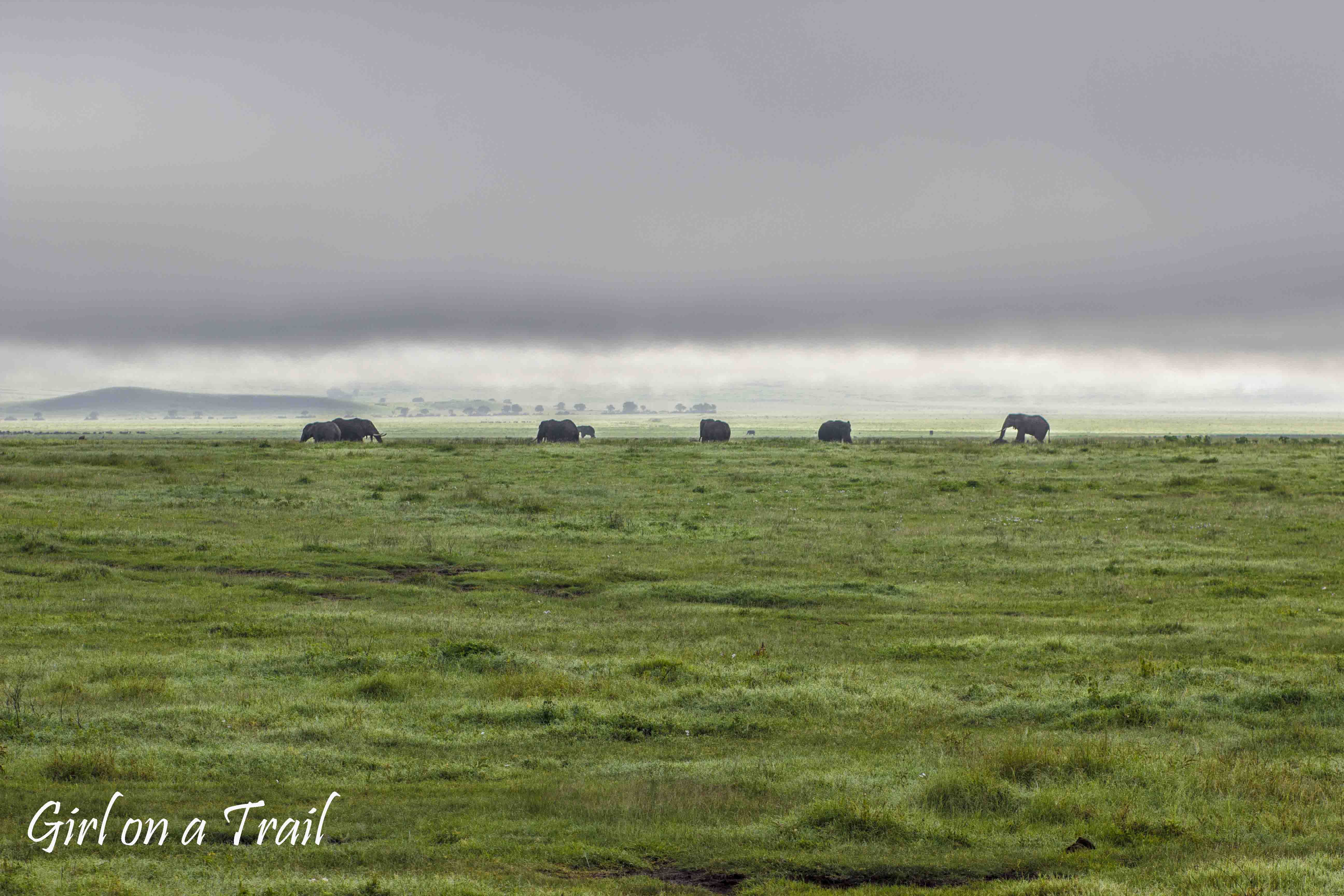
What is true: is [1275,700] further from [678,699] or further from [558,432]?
[558,432]

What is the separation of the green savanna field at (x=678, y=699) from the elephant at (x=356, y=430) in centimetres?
4934

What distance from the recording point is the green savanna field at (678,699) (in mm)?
9945

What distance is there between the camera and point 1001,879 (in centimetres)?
962

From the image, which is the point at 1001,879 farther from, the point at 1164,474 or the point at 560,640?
the point at 1164,474


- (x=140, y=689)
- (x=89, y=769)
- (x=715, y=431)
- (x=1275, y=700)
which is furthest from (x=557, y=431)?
(x=89, y=769)

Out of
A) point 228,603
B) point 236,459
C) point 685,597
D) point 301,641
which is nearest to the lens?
point 301,641

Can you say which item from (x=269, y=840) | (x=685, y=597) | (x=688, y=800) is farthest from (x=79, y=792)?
(x=685, y=597)

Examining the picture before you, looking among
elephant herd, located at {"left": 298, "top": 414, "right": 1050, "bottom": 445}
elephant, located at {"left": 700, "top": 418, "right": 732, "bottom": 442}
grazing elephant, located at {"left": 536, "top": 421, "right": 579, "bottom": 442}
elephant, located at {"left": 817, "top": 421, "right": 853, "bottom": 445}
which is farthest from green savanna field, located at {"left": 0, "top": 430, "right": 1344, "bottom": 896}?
elephant, located at {"left": 817, "top": 421, "right": 853, "bottom": 445}

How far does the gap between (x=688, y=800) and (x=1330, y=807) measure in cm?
629

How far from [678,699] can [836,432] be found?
8369 cm

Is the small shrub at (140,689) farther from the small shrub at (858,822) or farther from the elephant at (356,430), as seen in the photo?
the elephant at (356,430)

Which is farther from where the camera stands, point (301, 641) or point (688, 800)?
point (301, 641)

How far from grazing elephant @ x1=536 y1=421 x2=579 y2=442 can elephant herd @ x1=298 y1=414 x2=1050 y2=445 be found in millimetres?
28

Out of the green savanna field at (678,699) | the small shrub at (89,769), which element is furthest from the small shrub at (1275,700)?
the small shrub at (89,769)
